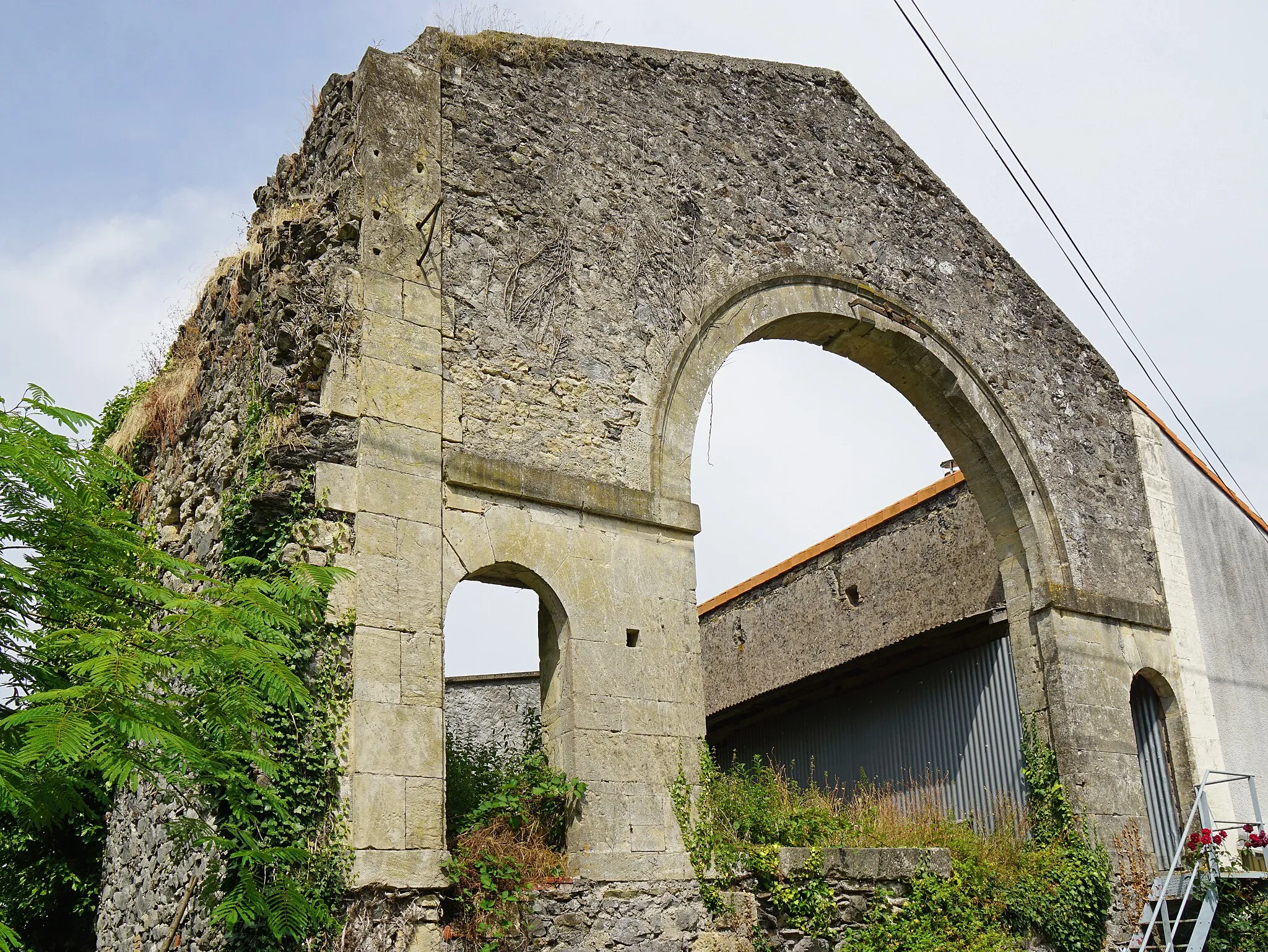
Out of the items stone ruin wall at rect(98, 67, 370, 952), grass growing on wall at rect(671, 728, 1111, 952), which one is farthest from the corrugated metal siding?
stone ruin wall at rect(98, 67, 370, 952)

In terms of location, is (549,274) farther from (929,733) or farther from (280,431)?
(929,733)

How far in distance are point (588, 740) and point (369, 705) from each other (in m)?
1.52

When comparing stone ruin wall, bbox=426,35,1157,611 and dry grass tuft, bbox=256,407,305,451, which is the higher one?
stone ruin wall, bbox=426,35,1157,611

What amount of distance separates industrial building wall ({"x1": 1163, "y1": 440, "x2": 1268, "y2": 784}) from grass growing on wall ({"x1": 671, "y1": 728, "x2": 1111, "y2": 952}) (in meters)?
2.62

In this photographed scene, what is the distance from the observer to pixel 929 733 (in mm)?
12297

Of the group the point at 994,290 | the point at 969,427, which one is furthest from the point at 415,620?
the point at 994,290

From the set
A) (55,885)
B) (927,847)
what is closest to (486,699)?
(55,885)

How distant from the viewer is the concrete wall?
13773 mm

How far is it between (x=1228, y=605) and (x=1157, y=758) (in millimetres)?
2324

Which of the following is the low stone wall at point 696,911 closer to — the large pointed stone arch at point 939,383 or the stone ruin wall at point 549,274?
the stone ruin wall at point 549,274

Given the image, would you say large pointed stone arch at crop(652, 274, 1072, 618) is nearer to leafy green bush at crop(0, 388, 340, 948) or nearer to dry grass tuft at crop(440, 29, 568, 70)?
dry grass tuft at crop(440, 29, 568, 70)

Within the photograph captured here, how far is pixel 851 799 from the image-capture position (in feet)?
42.1

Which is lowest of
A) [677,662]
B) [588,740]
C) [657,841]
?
[657,841]

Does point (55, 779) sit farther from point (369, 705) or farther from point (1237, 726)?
point (1237, 726)
